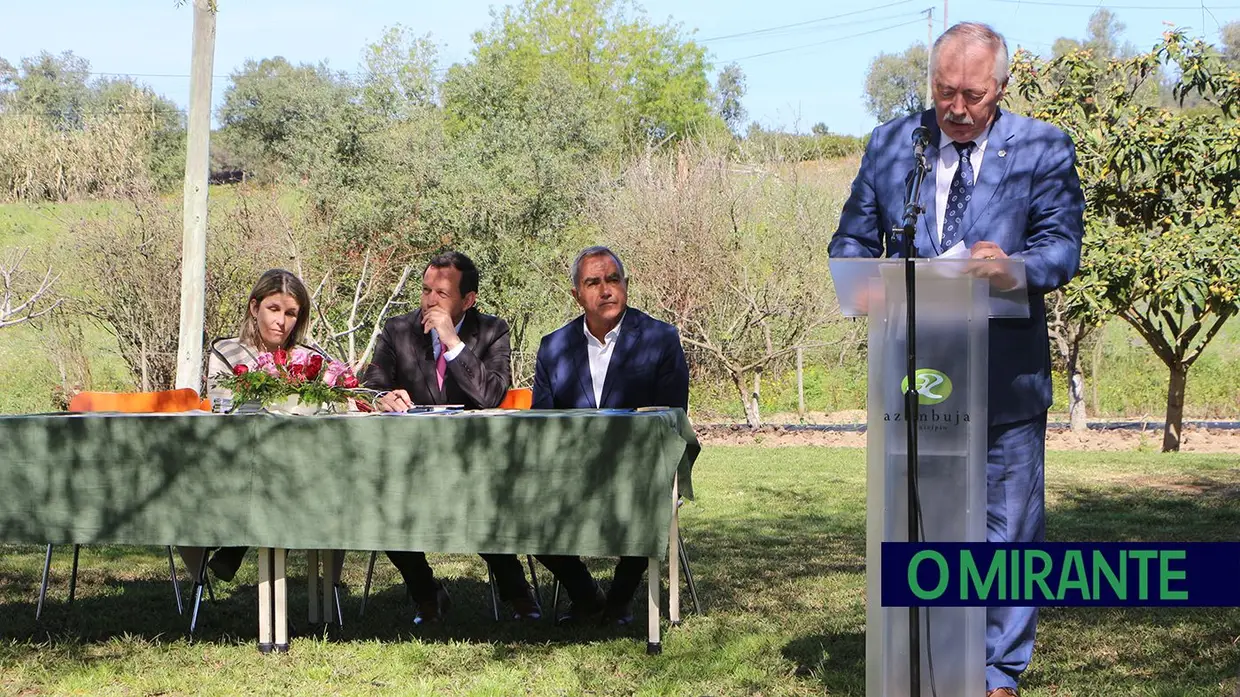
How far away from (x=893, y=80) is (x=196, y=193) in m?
69.6

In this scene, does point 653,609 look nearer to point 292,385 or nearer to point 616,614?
point 616,614

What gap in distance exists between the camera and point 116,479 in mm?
5152

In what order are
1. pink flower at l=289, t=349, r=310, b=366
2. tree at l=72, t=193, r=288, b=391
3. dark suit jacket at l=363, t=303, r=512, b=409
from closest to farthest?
pink flower at l=289, t=349, r=310, b=366, dark suit jacket at l=363, t=303, r=512, b=409, tree at l=72, t=193, r=288, b=391

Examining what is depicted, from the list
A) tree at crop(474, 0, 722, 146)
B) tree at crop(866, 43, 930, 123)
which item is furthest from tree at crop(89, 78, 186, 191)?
tree at crop(866, 43, 930, 123)

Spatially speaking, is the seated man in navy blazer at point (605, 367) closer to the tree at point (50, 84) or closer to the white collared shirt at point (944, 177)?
the white collared shirt at point (944, 177)

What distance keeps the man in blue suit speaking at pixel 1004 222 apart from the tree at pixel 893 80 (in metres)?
70.7

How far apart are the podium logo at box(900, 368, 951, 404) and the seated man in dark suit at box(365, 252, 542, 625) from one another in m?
2.94

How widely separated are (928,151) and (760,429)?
1497 centimetres

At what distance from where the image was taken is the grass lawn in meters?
4.66

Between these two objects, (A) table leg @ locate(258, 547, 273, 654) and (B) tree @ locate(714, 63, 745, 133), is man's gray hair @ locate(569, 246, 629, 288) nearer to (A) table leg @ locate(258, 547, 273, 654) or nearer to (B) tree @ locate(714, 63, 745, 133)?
(A) table leg @ locate(258, 547, 273, 654)

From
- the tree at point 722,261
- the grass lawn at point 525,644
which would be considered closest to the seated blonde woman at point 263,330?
the grass lawn at point 525,644

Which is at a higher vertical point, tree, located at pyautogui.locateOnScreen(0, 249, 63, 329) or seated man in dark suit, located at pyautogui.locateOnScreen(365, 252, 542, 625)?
tree, located at pyautogui.locateOnScreen(0, 249, 63, 329)

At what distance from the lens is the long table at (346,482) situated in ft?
16.2

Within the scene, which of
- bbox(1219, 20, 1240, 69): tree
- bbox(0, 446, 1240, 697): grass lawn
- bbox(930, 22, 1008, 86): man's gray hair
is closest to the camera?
bbox(930, 22, 1008, 86): man's gray hair
